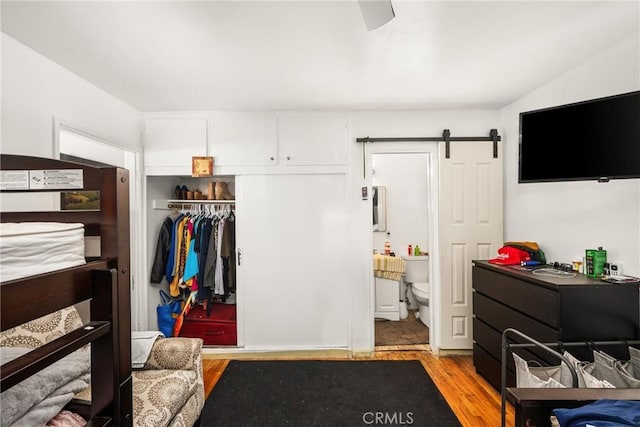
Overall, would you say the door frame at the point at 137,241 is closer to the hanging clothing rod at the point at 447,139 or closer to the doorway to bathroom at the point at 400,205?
the hanging clothing rod at the point at 447,139

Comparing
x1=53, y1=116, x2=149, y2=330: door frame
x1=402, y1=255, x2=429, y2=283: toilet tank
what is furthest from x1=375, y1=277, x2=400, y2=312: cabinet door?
x1=53, y1=116, x2=149, y2=330: door frame

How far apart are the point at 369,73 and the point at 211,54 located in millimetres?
1091

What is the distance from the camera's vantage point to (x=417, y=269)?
12.9 feet

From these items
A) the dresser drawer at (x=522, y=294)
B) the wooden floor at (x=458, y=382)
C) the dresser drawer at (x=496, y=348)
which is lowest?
the wooden floor at (x=458, y=382)

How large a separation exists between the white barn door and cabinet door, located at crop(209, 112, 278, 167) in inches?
66.9

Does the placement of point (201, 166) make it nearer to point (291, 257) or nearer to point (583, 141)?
point (291, 257)

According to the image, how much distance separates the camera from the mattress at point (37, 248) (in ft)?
2.14

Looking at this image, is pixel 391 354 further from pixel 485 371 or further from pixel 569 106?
pixel 569 106

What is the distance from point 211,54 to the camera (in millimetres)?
1900

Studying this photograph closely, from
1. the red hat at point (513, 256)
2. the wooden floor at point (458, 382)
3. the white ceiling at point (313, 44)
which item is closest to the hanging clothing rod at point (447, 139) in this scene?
the white ceiling at point (313, 44)

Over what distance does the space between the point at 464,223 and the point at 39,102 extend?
345 centimetres

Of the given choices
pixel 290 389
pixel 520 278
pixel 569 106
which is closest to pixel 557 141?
pixel 569 106

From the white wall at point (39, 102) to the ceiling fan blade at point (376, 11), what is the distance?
6.57 feet

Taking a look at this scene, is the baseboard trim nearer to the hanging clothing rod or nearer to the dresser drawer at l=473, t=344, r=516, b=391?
the dresser drawer at l=473, t=344, r=516, b=391
